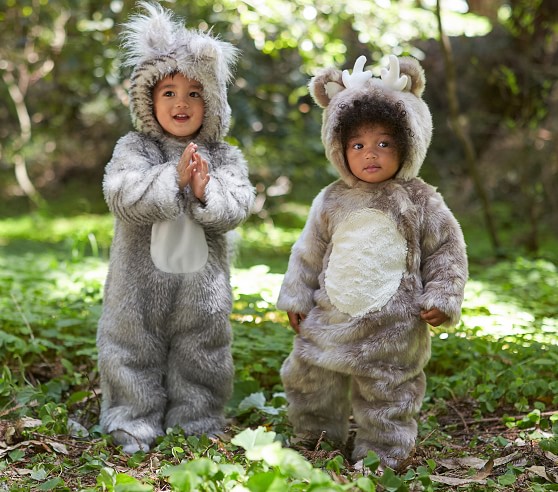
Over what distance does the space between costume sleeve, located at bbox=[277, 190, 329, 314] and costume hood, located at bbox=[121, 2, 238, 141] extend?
563 millimetres

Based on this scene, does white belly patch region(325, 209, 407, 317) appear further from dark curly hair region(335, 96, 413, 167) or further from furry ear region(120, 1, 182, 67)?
furry ear region(120, 1, 182, 67)

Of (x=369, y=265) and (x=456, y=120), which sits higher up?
(x=456, y=120)

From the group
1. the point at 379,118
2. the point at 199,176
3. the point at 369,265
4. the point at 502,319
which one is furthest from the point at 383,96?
the point at 502,319

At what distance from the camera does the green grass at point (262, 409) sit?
7.22 feet

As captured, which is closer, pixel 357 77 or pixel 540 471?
pixel 540 471

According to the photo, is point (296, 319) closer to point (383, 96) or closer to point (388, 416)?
point (388, 416)

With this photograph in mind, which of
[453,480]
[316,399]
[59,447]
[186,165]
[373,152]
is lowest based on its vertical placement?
[59,447]

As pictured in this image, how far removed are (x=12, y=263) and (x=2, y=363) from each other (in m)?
2.45

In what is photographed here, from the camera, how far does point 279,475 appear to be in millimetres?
1855

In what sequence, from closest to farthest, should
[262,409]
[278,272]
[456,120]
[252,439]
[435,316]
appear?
[252,439]
[435,316]
[262,409]
[278,272]
[456,120]

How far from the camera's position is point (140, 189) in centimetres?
263

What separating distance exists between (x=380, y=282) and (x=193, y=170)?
2.67ft

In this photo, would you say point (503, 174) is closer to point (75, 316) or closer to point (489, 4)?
point (489, 4)

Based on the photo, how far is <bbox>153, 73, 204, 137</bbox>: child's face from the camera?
2777 millimetres
